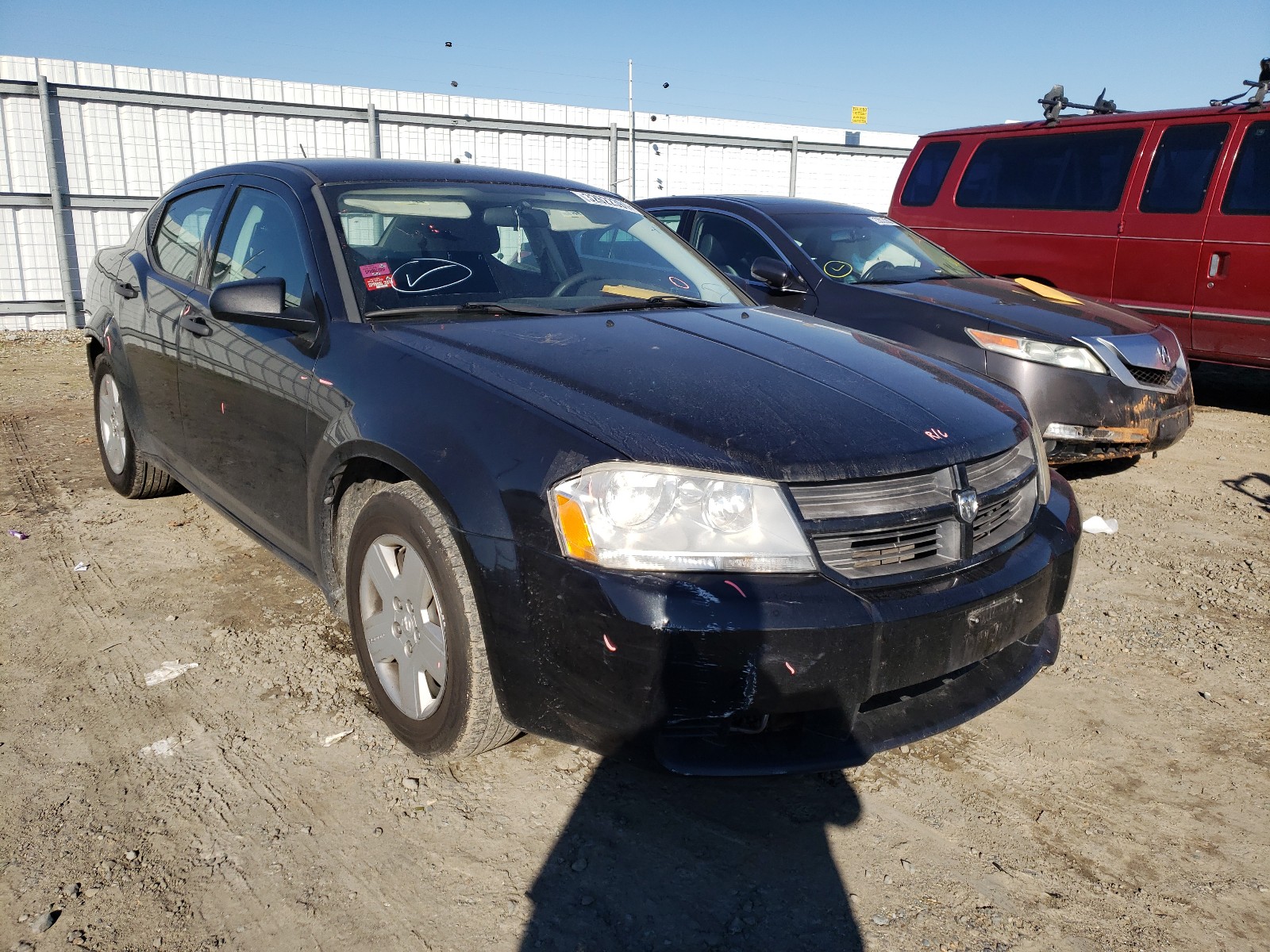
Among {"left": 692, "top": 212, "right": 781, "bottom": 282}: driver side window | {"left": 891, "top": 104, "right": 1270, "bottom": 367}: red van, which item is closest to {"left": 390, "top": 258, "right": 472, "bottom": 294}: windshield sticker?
{"left": 692, "top": 212, "right": 781, "bottom": 282}: driver side window

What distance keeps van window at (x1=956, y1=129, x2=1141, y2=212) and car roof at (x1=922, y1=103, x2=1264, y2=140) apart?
7cm

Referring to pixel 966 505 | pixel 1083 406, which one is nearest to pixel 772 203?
pixel 1083 406

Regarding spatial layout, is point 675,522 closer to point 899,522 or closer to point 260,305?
point 899,522

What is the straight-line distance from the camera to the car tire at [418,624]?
2338 mm

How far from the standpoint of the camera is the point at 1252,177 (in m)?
6.60

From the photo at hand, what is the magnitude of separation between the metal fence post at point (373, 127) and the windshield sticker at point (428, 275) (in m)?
8.99

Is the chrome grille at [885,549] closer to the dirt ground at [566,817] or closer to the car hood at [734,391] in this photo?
the car hood at [734,391]

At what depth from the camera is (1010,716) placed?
299 centimetres

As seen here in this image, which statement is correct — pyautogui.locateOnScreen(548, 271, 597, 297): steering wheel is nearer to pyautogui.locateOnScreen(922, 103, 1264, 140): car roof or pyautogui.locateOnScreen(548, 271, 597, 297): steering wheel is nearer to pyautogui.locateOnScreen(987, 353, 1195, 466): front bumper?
pyautogui.locateOnScreen(987, 353, 1195, 466): front bumper

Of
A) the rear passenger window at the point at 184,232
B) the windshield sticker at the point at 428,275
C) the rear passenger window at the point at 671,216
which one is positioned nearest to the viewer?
the windshield sticker at the point at 428,275

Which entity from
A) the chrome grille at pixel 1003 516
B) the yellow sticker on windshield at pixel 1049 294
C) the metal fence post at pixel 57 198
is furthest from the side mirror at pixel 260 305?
the metal fence post at pixel 57 198

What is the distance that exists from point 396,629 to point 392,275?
1.12 metres

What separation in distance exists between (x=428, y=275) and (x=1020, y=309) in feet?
11.9

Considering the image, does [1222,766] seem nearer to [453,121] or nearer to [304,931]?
[304,931]
